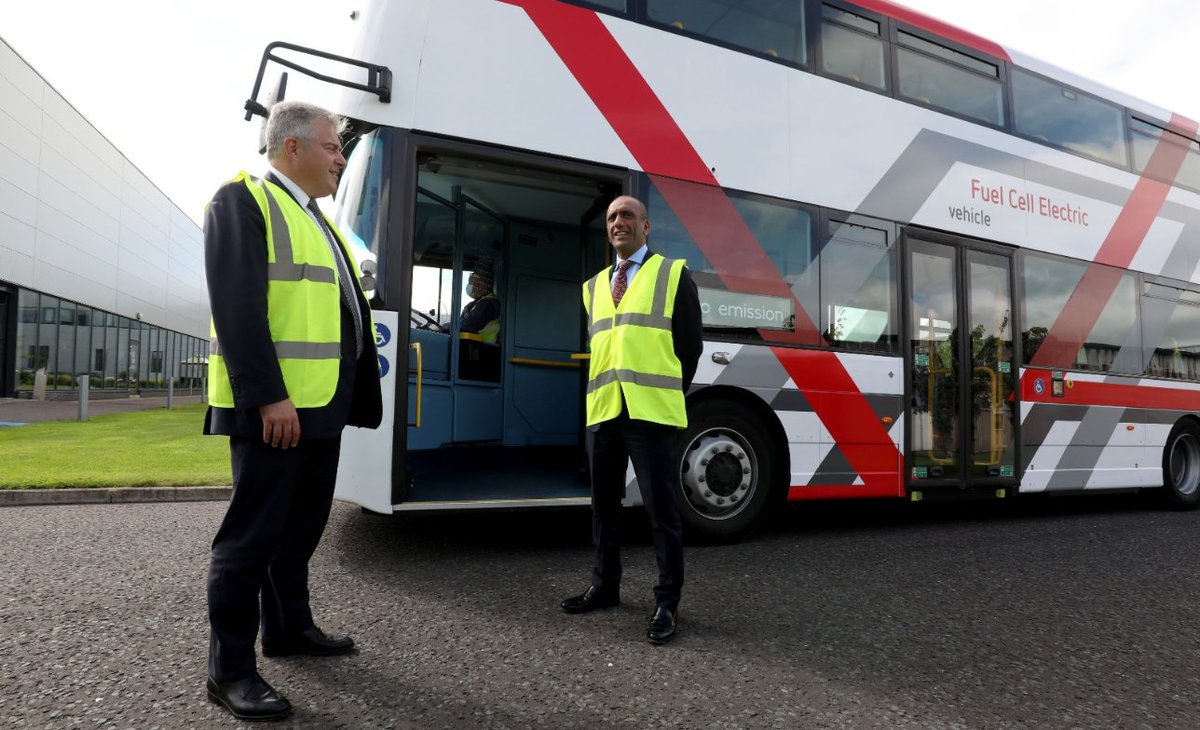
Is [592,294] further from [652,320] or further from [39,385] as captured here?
[39,385]

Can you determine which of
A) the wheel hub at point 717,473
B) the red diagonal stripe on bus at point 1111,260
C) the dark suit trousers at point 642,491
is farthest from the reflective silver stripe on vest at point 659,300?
the red diagonal stripe on bus at point 1111,260

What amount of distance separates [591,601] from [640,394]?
0.97m

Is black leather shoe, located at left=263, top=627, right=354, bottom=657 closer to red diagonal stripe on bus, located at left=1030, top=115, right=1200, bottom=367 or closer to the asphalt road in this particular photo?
the asphalt road

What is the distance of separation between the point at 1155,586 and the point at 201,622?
4.79 metres

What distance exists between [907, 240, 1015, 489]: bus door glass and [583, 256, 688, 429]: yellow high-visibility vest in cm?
298

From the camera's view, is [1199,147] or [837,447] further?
[1199,147]

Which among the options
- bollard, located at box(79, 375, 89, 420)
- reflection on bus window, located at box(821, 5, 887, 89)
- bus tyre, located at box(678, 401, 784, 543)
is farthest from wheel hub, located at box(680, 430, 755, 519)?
bollard, located at box(79, 375, 89, 420)

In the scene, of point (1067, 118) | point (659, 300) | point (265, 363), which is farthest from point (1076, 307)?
point (265, 363)

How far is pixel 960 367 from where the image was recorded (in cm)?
545

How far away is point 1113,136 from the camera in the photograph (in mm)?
6480

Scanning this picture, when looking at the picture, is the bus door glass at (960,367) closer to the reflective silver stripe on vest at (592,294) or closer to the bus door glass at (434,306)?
the reflective silver stripe on vest at (592,294)

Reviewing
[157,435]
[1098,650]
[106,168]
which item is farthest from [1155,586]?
[106,168]

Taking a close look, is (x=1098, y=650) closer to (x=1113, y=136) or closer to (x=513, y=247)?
(x=513, y=247)

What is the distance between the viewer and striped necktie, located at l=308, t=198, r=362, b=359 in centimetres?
239
